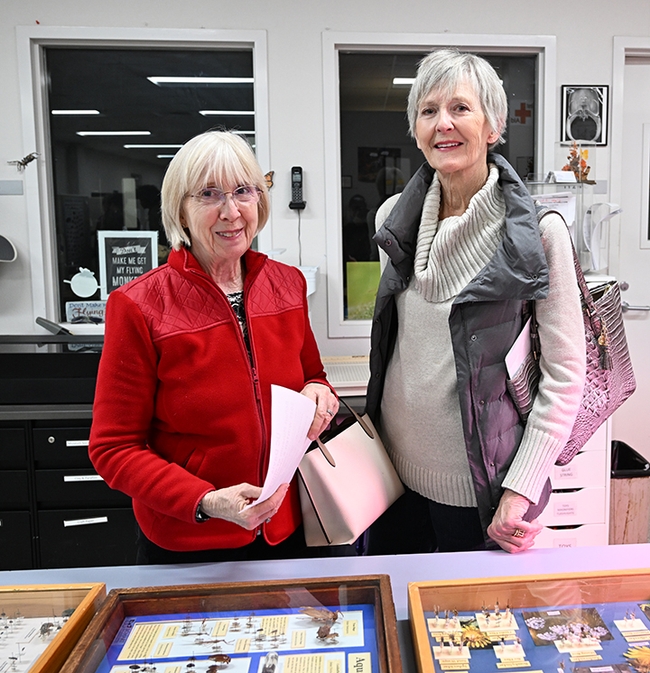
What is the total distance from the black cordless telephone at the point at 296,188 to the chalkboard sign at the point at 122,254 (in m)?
0.69

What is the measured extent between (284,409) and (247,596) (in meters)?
0.26

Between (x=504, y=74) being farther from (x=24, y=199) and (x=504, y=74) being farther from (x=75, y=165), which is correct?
(x=24, y=199)

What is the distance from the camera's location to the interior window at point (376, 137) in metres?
2.83

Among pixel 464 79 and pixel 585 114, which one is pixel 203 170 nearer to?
pixel 464 79

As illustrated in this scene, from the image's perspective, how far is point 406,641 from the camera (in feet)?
2.65

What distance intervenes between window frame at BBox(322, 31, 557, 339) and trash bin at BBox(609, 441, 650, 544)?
1279 mm

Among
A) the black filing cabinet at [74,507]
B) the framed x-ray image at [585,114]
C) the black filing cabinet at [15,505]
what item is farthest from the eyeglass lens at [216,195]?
the framed x-ray image at [585,114]

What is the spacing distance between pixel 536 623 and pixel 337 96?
2.47 meters

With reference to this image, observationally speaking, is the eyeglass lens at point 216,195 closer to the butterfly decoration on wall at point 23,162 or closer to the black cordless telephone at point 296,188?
the black cordless telephone at point 296,188

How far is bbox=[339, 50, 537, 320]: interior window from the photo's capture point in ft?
9.28

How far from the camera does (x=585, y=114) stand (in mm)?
2838

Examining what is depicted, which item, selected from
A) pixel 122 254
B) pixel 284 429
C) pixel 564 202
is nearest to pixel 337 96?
pixel 564 202

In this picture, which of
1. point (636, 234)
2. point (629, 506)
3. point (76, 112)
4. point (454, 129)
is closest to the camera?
point (454, 129)

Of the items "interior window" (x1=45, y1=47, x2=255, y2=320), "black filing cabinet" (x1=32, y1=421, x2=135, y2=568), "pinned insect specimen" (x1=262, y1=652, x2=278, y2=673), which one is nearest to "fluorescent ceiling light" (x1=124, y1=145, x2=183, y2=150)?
"interior window" (x1=45, y1=47, x2=255, y2=320)
